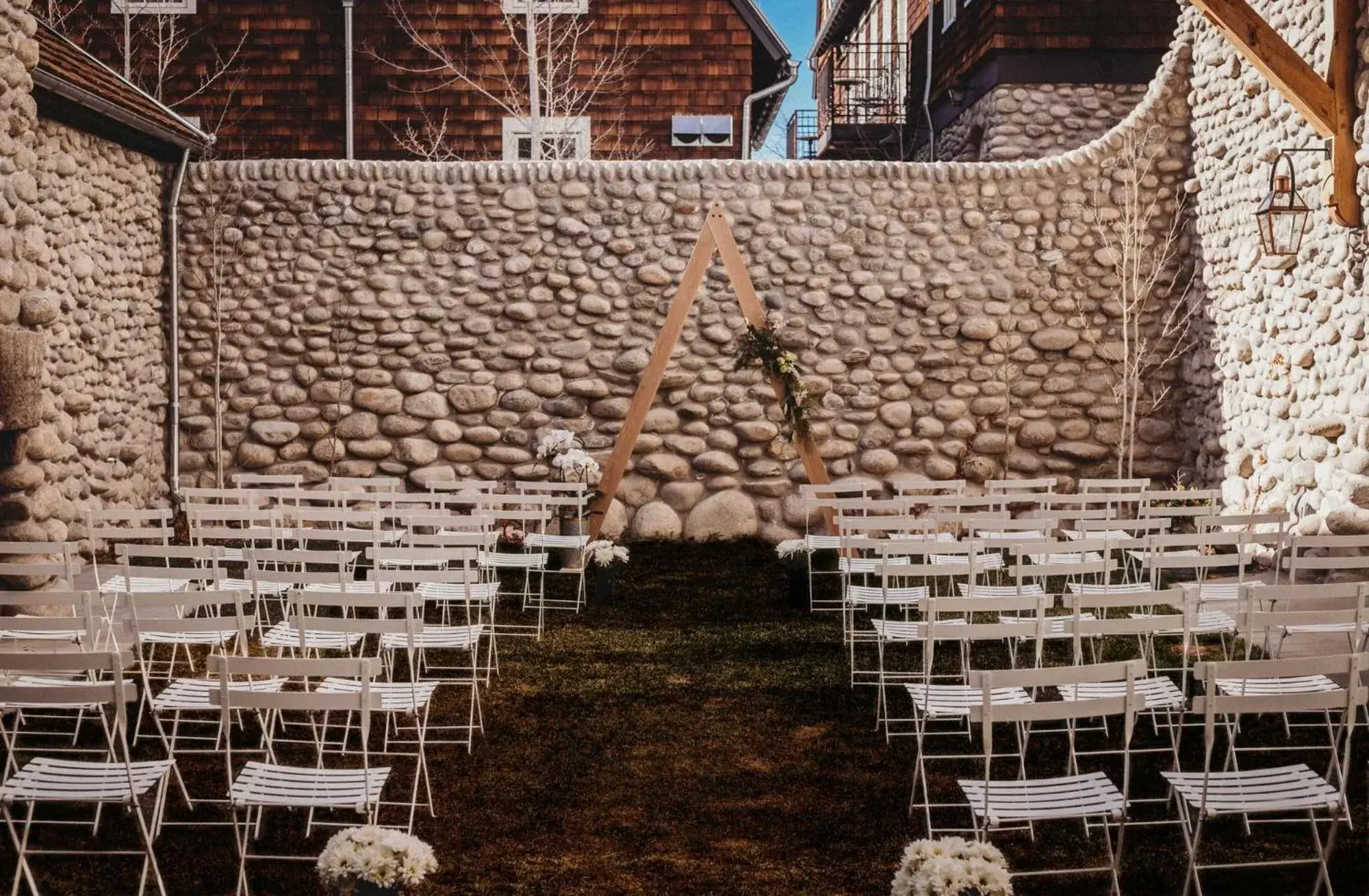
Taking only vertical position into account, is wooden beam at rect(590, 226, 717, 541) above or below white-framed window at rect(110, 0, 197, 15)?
below

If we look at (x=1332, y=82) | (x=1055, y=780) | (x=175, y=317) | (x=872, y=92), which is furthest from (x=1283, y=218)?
(x=872, y=92)

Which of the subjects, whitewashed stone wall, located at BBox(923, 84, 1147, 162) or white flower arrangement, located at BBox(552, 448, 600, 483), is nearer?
white flower arrangement, located at BBox(552, 448, 600, 483)

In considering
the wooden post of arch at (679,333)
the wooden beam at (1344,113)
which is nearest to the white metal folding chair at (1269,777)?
the wooden beam at (1344,113)

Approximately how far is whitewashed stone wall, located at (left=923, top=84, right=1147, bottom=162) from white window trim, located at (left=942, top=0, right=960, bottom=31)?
8.04ft

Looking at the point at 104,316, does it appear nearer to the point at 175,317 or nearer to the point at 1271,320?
the point at 175,317

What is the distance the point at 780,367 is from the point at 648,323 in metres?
2.24

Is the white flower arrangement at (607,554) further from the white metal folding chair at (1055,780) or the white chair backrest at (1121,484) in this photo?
the white metal folding chair at (1055,780)

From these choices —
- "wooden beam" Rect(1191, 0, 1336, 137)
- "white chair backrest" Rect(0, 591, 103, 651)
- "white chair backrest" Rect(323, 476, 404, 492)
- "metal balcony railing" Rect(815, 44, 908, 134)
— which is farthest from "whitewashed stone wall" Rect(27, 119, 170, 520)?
"metal balcony railing" Rect(815, 44, 908, 134)

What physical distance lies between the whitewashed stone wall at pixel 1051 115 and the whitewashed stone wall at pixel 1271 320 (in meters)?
2.65

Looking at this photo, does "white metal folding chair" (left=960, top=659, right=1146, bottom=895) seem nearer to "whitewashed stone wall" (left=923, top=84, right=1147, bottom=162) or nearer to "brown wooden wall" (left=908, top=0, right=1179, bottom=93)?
"whitewashed stone wall" (left=923, top=84, right=1147, bottom=162)

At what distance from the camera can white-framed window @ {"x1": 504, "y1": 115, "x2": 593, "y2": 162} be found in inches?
633

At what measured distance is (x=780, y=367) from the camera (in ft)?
31.4

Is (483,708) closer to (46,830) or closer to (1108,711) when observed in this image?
(46,830)

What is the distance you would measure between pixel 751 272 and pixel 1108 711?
8197 mm
